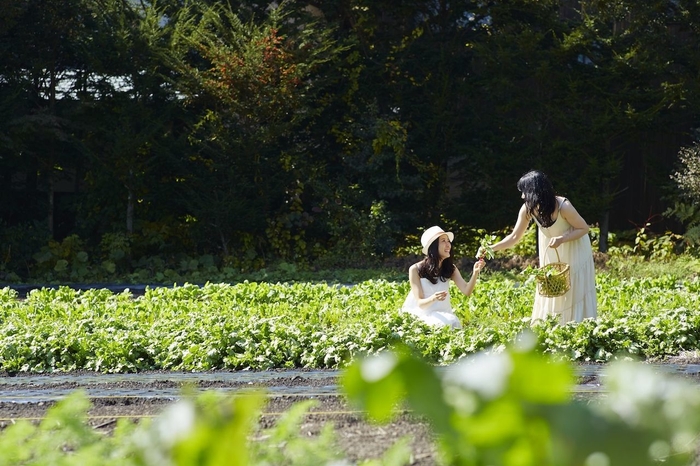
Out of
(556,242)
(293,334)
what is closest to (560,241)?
(556,242)

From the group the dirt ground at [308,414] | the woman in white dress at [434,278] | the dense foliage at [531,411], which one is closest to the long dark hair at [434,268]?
the woman in white dress at [434,278]

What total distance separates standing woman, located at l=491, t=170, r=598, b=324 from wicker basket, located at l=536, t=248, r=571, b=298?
0.25ft

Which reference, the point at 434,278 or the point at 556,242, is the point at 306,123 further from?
the point at 556,242

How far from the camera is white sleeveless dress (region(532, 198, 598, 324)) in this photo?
25.4 feet

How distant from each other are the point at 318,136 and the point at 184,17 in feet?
9.39

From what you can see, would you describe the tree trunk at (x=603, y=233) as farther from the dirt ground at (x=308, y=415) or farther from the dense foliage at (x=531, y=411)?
the dense foliage at (x=531, y=411)

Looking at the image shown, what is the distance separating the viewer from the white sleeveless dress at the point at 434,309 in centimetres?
762

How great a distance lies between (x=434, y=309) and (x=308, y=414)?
157 inches

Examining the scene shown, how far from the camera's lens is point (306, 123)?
52.3 feet

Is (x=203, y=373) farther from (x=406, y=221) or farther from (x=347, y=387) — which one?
(x=406, y=221)

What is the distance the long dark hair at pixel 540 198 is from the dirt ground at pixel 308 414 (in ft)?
5.18

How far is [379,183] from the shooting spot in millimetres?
15586

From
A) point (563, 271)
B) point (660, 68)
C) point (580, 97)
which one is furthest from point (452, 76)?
point (563, 271)

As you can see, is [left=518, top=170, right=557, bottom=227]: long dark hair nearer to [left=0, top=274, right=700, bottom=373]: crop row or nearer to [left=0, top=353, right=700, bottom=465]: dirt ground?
[left=0, top=274, right=700, bottom=373]: crop row
